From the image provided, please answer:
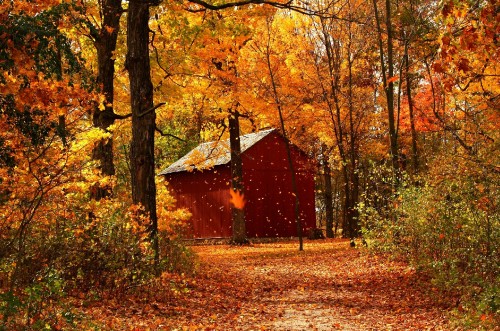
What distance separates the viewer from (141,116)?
37.1 feet

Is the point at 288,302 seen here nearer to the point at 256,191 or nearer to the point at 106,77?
the point at 106,77

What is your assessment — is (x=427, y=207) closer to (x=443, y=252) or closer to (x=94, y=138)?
(x=443, y=252)

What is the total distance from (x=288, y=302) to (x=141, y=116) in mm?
4457

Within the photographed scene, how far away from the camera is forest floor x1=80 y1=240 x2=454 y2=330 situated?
830cm

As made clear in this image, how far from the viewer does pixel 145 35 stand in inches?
452

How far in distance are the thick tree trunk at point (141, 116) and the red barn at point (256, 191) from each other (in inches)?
669

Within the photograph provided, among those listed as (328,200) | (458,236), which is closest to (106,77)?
(458,236)

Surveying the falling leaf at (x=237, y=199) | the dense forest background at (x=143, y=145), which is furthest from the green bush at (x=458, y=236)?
the falling leaf at (x=237, y=199)

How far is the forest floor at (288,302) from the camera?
830 centimetres

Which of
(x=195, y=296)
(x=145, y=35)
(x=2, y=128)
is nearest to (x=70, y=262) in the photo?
(x=2, y=128)

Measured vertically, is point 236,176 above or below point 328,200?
above

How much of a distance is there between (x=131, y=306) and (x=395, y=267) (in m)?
6.89

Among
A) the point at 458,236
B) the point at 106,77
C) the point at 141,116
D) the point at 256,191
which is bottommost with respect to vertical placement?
the point at 458,236

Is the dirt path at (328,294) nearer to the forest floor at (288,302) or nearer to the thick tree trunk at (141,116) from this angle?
the forest floor at (288,302)
